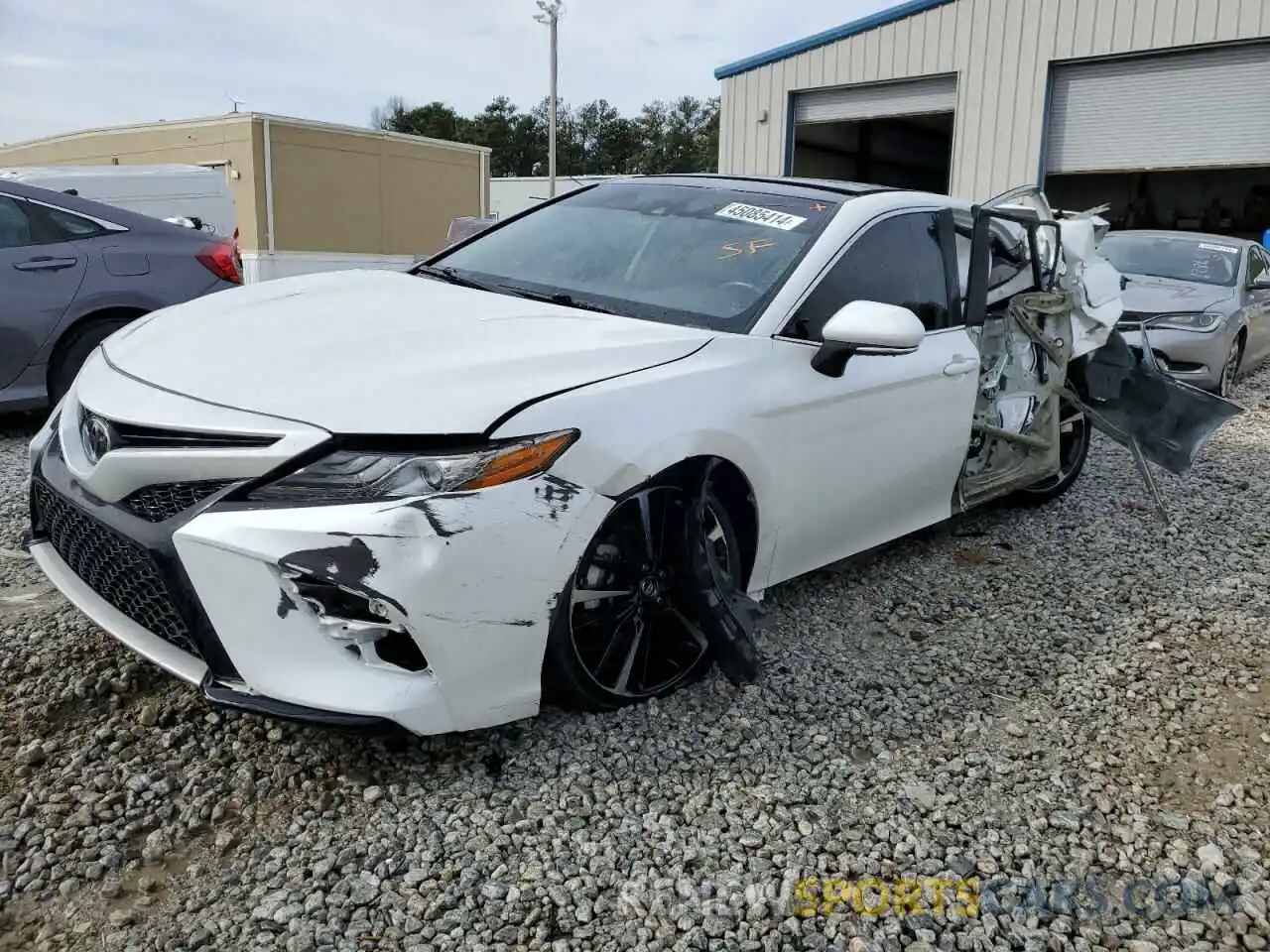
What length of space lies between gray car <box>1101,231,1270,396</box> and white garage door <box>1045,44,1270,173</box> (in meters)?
4.36

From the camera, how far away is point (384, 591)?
2303 millimetres

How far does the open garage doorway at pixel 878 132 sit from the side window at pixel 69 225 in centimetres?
1308

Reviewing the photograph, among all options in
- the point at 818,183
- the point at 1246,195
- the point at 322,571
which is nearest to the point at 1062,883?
the point at 322,571

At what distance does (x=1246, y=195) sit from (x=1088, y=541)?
23.6m

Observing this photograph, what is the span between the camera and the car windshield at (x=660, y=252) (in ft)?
10.9

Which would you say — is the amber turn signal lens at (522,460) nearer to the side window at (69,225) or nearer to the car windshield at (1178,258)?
the side window at (69,225)

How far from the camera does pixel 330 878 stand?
2.26 m

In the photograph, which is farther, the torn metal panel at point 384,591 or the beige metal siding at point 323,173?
the beige metal siding at point 323,173

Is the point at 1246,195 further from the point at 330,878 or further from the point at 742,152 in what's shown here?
the point at 330,878

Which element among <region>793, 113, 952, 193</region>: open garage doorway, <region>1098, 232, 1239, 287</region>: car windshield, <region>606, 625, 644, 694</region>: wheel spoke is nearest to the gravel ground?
<region>606, 625, 644, 694</region>: wheel spoke

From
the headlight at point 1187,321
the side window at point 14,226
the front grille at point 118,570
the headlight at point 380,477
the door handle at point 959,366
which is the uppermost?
the side window at point 14,226

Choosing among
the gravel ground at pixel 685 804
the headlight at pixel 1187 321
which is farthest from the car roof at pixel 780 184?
the headlight at pixel 1187 321

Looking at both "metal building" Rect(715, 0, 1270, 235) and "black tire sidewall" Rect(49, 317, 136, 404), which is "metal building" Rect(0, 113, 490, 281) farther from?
"black tire sidewall" Rect(49, 317, 136, 404)

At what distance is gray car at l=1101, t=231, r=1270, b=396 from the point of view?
8.90 meters
